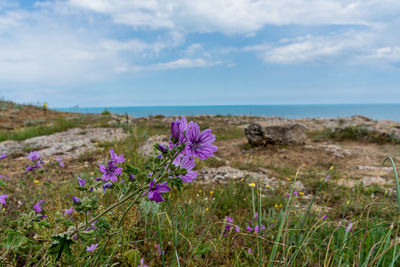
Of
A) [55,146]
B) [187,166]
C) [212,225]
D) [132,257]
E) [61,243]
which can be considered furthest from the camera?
[55,146]

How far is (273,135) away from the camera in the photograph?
7.87 meters

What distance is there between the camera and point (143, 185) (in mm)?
1016

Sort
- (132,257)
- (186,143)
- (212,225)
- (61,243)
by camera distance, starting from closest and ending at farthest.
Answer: (61,243), (186,143), (132,257), (212,225)

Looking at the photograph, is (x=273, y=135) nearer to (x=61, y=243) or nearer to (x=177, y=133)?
(x=177, y=133)

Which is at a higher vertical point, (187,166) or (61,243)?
(187,166)

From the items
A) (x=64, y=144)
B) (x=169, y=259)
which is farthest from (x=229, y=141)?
(x=169, y=259)

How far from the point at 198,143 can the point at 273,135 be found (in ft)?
23.6

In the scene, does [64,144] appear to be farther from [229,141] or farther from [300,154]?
[300,154]

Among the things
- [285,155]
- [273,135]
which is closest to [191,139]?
[285,155]

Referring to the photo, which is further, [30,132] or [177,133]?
[30,132]

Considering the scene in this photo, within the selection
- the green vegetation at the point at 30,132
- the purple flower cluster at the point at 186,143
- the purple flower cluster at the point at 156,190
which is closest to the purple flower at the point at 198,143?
the purple flower cluster at the point at 186,143

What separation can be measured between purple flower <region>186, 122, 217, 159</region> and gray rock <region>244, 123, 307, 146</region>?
23.0 ft

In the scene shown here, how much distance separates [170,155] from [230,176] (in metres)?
4.02

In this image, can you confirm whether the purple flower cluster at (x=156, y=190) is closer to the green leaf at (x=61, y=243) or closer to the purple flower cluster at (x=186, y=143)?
the purple flower cluster at (x=186, y=143)
